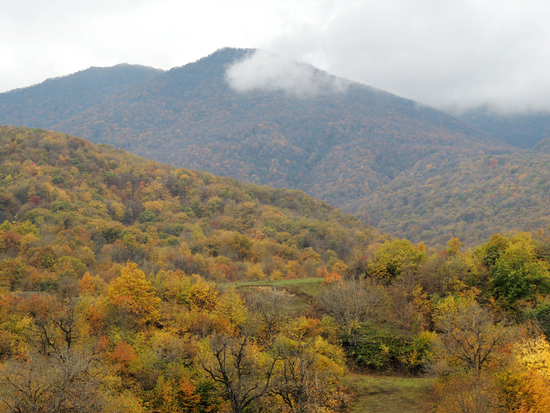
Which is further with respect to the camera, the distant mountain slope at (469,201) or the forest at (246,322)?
the distant mountain slope at (469,201)

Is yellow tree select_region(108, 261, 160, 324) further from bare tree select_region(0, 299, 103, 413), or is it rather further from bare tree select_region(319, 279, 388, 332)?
bare tree select_region(319, 279, 388, 332)

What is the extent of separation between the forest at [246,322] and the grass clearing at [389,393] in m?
0.61

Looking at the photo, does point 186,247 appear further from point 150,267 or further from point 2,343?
point 2,343

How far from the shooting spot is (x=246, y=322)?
40219 millimetres

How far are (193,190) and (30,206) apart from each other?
41.7 meters

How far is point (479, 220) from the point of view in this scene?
133625 mm

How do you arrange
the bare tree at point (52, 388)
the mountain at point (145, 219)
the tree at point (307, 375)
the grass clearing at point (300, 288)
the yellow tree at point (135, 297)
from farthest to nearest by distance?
the mountain at point (145, 219), the grass clearing at point (300, 288), the yellow tree at point (135, 297), the tree at point (307, 375), the bare tree at point (52, 388)

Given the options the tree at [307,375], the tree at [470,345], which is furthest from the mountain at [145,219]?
the tree at [470,345]

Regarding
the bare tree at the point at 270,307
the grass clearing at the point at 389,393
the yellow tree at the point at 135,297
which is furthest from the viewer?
the bare tree at the point at 270,307

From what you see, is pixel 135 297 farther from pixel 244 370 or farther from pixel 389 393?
pixel 389 393

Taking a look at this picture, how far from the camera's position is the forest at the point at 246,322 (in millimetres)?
26859

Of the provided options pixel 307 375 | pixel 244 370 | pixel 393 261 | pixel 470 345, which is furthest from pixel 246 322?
pixel 393 261

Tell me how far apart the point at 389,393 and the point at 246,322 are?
13901 mm

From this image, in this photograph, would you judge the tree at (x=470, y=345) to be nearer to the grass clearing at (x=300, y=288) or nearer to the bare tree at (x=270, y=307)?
the bare tree at (x=270, y=307)
